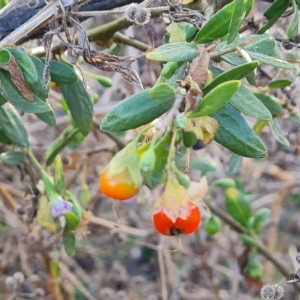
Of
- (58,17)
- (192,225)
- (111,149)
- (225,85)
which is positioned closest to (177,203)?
(192,225)

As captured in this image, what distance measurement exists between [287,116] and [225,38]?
518 millimetres

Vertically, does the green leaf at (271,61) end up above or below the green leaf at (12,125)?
above

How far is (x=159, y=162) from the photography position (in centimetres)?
62

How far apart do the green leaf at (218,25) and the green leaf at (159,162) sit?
5.8 inches

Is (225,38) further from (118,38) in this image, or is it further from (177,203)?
(118,38)

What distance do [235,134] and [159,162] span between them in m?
0.10

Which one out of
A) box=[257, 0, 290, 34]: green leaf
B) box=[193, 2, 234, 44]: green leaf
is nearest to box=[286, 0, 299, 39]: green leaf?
box=[257, 0, 290, 34]: green leaf

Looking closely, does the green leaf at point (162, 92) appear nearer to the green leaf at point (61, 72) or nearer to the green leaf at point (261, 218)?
the green leaf at point (61, 72)

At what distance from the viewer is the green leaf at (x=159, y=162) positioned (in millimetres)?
584

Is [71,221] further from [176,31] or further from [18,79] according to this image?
[176,31]

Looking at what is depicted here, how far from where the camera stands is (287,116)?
3.84 ft

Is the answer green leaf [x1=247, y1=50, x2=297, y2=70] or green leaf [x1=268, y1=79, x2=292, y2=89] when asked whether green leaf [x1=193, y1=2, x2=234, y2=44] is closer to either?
green leaf [x1=247, y1=50, x2=297, y2=70]

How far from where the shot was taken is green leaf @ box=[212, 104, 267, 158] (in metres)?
0.65

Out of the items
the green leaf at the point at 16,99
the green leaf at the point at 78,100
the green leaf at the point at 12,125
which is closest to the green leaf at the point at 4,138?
the green leaf at the point at 12,125
